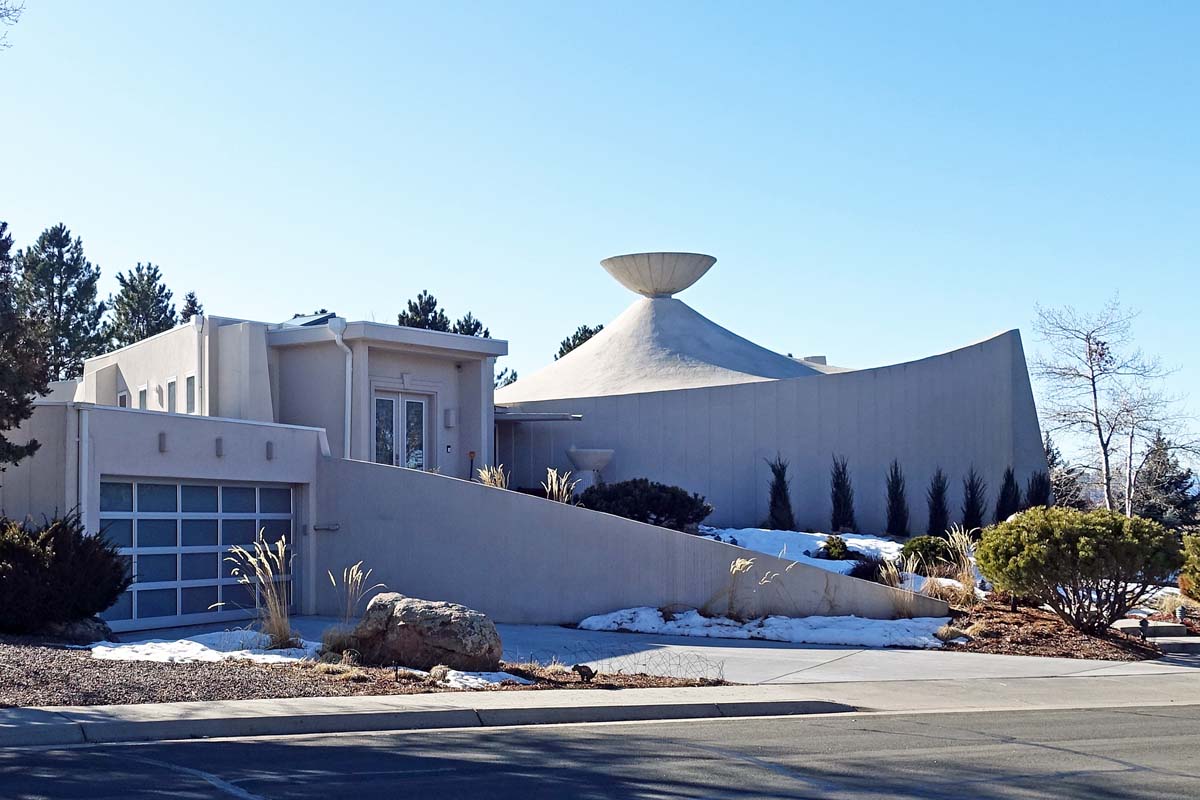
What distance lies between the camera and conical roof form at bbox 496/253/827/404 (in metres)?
33.9

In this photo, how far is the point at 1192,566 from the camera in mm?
20188

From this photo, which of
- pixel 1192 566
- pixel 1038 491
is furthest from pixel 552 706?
pixel 1038 491

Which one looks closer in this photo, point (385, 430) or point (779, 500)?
point (385, 430)

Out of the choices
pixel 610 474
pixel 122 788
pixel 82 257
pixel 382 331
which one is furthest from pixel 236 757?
pixel 82 257

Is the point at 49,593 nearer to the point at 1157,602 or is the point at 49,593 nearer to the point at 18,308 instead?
the point at 18,308

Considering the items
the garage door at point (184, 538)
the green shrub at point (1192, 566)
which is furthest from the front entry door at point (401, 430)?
the green shrub at point (1192, 566)

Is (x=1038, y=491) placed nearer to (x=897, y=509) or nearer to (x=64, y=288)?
(x=897, y=509)

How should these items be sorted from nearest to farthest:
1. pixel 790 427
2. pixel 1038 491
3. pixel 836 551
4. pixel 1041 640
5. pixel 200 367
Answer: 1. pixel 1041 640
2. pixel 836 551
3. pixel 200 367
4. pixel 790 427
5. pixel 1038 491

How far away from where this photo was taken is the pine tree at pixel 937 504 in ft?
104

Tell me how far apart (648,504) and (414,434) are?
513 centimetres

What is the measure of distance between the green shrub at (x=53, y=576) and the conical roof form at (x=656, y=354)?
18.1 meters

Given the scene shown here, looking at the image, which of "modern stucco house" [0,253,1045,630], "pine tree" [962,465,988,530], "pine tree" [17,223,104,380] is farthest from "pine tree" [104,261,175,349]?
"pine tree" [962,465,988,530]

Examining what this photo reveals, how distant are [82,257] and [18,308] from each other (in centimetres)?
3614

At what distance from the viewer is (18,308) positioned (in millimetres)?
16672
